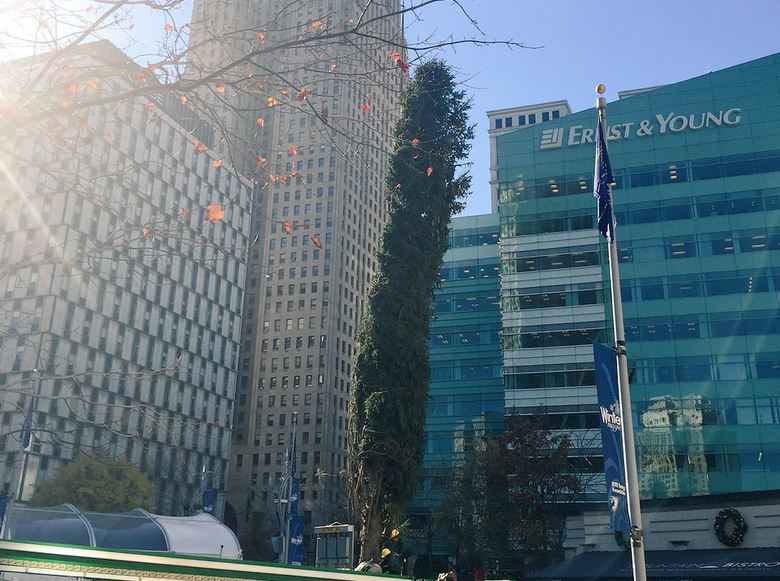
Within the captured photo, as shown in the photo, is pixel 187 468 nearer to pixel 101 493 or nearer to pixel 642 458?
pixel 101 493

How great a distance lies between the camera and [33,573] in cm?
799

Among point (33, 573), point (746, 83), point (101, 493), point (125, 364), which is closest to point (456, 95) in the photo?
point (33, 573)

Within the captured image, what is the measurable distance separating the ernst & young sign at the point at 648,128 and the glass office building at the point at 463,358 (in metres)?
14.4

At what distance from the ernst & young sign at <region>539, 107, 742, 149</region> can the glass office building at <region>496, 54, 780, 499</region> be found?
0.37 feet

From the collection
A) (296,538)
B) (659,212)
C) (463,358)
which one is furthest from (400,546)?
(463,358)

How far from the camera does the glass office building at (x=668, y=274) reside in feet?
176

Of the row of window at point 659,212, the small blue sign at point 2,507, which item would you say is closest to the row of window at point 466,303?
the row of window at point 659,212

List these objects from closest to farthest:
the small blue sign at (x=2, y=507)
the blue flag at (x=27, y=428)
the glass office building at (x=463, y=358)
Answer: the blue flag at (x=27, y=428)
the small blue sign at (x=2, y=507)
the glass office building at (x=463, y=358)

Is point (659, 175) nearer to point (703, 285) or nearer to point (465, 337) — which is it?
point (703, 285)

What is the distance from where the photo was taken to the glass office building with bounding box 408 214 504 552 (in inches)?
2857

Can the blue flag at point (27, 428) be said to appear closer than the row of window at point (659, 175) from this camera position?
Yes

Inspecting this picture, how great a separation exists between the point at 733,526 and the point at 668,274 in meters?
29.7

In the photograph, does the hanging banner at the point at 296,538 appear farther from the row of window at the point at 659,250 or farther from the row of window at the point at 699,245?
the row of window at the point at 699,245

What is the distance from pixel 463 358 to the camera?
76125 millimetres
